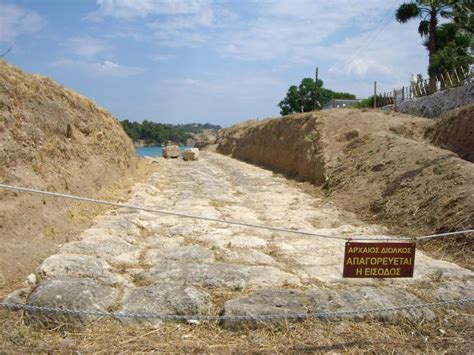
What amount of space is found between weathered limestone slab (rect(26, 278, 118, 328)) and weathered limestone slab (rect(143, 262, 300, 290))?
0.58 metres

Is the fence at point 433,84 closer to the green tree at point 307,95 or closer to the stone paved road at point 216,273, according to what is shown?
the stone paved road at point 216,273

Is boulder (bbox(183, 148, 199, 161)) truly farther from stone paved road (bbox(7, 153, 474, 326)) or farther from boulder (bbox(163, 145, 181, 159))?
stone paved road (bbox(7, 153, 474, 326))

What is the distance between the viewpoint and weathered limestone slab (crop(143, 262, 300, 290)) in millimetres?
4277

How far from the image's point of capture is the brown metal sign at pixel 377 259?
12.6 ft

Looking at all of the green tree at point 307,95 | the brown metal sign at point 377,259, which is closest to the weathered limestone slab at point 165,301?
the brown metal sign at point 377,259

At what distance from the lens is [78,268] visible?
4.30 m

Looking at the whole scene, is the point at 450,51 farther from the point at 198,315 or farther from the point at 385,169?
the point at 198,315

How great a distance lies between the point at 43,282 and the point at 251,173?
12.4 metres

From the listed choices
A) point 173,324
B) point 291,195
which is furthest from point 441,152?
point 173,324

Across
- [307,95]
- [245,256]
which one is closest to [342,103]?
[307,95]

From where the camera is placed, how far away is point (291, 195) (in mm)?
10727

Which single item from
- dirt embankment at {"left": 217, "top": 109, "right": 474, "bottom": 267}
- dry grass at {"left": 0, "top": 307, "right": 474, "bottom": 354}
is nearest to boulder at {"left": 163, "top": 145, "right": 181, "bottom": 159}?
dirt embankment at {"left": 217, "top": 109, "right": 474, "bottom": 267}

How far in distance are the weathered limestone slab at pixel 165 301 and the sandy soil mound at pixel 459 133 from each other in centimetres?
792

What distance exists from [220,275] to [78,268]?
4.42ft
